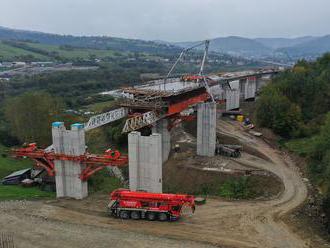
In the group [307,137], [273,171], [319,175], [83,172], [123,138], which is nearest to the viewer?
[83,172]

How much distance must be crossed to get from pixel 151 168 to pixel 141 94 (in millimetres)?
17397

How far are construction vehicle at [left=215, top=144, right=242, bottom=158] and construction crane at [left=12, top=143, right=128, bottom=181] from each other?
19.0m

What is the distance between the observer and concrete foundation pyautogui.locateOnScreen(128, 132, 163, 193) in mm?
43750

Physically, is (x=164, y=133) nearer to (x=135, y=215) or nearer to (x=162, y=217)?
(x=135, y=215)

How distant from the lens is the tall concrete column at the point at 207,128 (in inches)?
2413

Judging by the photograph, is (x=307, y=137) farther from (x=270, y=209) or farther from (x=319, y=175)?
(x=270, y=209)

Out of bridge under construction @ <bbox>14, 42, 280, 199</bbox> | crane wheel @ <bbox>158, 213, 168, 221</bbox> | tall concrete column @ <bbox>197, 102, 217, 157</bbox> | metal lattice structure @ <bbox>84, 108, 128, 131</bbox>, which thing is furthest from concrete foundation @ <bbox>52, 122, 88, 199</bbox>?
tall concrete column @ <bbox>197, 102, 217, 157</bbox>

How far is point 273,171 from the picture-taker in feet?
176

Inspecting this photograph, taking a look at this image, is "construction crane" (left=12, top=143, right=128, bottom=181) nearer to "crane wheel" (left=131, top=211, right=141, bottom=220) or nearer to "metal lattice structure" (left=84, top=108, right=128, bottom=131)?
"metal lattice structure" (left=84, top=108, right=128, bottom=131)

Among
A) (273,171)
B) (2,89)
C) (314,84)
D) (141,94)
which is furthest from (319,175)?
(2,89)

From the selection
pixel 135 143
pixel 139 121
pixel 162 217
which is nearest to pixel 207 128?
pixel 139 121

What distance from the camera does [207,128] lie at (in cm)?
6156

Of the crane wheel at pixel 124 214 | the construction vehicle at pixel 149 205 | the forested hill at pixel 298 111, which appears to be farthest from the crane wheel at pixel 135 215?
the forested hill at pixel 298 111

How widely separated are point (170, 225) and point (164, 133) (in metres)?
24.2
